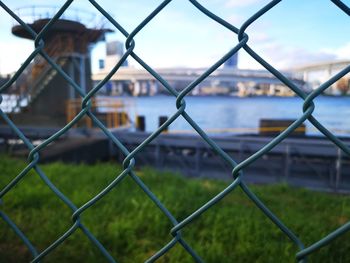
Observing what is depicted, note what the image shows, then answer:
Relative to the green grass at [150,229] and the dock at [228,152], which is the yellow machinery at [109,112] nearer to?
the dock at [228,152]

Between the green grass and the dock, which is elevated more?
the green grass

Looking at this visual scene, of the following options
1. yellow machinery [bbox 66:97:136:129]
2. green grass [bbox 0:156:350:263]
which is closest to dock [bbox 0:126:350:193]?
yellow machinery [bbox 66:97:136:129]

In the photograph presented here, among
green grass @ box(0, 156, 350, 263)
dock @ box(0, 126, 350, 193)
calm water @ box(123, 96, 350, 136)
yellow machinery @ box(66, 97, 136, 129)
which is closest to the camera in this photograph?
green grass @ box(0, 156, 350, 263)

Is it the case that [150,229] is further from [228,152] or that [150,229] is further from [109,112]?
[109,112]

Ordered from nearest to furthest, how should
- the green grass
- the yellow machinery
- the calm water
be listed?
the green grass
the yellow machinery
the calm water

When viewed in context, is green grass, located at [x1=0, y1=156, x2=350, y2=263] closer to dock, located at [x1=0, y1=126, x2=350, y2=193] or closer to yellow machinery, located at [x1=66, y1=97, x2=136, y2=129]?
dock, located at [x1=0, y1=126, x2=350, y2=193]

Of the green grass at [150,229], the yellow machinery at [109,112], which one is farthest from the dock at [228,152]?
the green grass at [150,229]

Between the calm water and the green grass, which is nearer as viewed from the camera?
the green grass

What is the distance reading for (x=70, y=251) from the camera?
2219 millimetres

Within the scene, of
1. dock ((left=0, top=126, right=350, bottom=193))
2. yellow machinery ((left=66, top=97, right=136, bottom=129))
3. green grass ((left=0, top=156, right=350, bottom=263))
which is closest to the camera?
green grass ((left=0, top=156, right=350, bottom=263))

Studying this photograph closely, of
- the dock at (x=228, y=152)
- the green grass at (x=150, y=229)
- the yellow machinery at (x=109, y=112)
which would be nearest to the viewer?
the green grass at (x=150, y=229)

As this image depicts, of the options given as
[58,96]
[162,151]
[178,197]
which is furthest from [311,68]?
[58,96]

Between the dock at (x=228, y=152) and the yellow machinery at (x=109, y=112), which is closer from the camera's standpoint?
the dock at (x=228, y=152)

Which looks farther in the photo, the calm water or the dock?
the calm water
